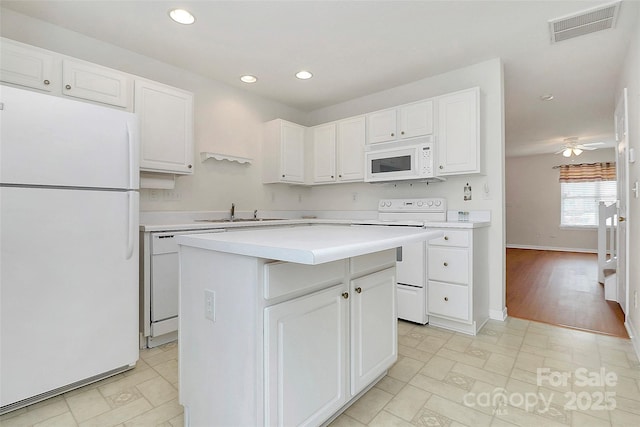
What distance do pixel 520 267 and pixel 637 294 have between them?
11.7 feet

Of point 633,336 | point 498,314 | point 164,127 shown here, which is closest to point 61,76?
point 164,127

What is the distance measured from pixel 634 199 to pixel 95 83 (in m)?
4.25

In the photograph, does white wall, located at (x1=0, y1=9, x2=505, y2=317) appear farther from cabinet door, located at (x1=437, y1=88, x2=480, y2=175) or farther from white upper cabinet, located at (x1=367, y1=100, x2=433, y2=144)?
white upper cabinet, located at (x1=367, y1=100, x2=433, y2=144)

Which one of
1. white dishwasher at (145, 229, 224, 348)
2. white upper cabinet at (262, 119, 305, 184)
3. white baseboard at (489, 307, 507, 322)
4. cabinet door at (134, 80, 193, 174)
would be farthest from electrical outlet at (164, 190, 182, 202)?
white baseboard at (489, 307, 507, 322)

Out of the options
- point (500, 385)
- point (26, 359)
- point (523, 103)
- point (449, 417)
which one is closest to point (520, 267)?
point (523, 103)

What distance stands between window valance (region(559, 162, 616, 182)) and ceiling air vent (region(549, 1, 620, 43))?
6388mm

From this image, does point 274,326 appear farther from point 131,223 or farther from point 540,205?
point 540,205

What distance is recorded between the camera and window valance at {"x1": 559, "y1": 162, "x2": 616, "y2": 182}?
721 centimetres

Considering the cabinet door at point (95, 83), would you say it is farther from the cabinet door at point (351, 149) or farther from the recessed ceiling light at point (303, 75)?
the cabinet door at point (351, 149)

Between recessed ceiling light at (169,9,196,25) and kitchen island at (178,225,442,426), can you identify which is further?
recessed ceiling light at (169,9,196,25)

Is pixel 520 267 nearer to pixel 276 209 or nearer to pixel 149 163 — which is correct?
pixel 276 209

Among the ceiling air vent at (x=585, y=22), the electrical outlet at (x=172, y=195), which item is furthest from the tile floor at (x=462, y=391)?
the ceiling air vent at (x=585, y=22)

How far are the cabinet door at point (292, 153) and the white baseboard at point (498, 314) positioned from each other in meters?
2.63

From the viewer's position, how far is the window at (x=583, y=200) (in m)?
7.31
